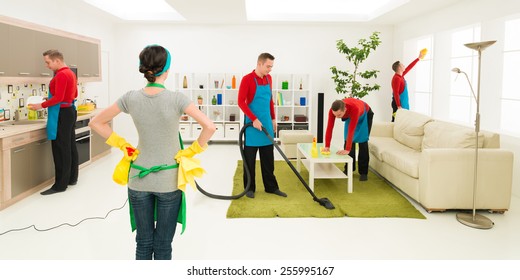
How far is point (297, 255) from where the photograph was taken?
11.1 ft

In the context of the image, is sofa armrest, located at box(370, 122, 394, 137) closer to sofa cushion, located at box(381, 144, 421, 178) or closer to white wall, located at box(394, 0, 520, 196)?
sofa cushion, located at box(381, 144, 421, 178)

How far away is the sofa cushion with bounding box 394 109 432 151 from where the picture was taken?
574 cm

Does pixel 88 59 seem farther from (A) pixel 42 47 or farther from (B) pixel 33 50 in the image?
(B) pixel 33 50

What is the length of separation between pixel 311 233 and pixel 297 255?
1.66ft

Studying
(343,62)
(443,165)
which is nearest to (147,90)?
(443,165)

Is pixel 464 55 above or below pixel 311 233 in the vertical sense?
above

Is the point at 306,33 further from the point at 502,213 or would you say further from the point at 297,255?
the point at 297,255

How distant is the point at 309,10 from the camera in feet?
30.0

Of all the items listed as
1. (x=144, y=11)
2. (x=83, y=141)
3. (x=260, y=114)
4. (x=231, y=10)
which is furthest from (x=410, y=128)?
(x=144, y=11)

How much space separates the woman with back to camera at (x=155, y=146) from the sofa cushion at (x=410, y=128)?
4.05 metres

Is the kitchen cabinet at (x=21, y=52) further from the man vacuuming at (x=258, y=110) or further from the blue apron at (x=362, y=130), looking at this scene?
the blue apron at (x=362, y=130)

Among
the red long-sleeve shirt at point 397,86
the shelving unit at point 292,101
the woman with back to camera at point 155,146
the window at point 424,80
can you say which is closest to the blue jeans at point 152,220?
the woman with back to camera at point 155,146

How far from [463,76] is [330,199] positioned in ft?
12.8

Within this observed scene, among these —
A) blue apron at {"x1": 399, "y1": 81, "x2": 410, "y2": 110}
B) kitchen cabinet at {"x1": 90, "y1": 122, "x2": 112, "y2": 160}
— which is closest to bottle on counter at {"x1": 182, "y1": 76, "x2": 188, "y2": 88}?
kitchen cabinet at {"x1": 90, "y1": 122, "x2": 112, "y2": 160}
